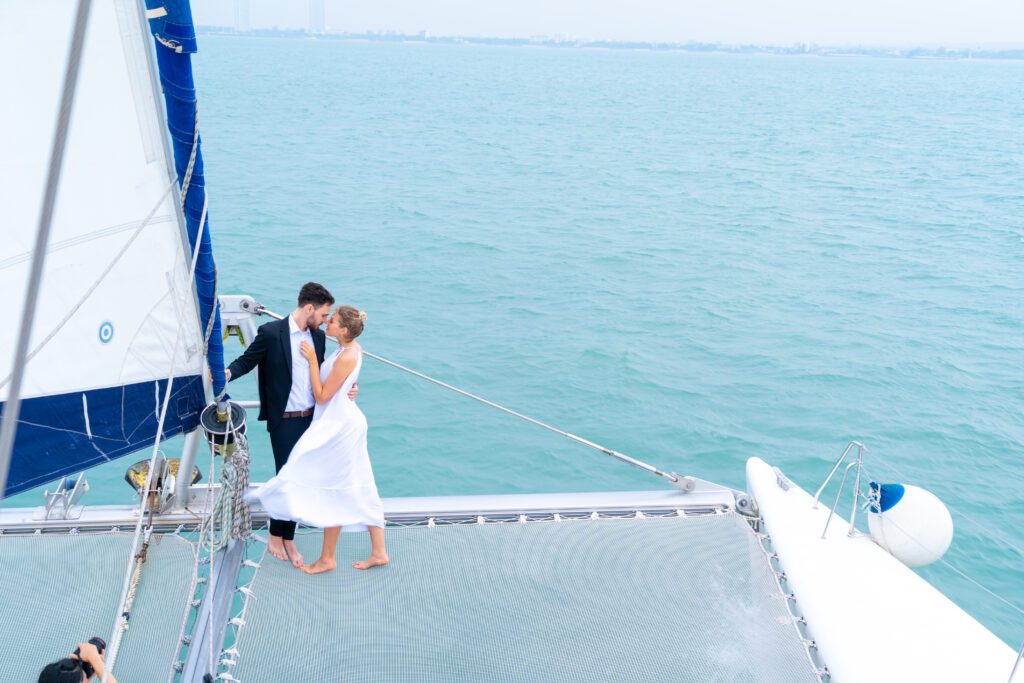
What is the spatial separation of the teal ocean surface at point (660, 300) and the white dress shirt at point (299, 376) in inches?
166

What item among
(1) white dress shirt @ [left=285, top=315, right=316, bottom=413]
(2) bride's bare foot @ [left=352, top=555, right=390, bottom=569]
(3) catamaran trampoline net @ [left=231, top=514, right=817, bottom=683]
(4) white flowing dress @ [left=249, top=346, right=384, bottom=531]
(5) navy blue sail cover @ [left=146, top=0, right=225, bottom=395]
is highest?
(5) navy blue sail cover @ [left=146, top=0, right=225, bottom=395]

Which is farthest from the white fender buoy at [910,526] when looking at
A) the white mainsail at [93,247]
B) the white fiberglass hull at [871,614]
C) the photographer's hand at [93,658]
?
the photographer's hand at [93,658]

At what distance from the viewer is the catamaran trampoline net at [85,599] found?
3.71 meters

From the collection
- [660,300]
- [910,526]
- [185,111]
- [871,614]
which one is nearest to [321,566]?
[185,111]

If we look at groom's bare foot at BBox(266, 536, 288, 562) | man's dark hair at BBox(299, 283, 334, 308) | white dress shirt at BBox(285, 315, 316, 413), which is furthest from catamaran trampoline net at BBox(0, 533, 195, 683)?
man's dark hair at BBox(299, 283, 334, 308)

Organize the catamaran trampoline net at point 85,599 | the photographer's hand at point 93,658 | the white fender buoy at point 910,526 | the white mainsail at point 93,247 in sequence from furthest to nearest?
the white fender buoy at point 910,526 → the catamaran trampoline net at point 85,599 → the photographer's hand at point 93,658 → the white mainsail at point 93,247

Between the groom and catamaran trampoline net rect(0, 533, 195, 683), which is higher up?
the groom

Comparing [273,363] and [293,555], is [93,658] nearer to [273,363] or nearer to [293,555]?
[293,555]

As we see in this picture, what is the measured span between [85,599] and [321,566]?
106cm

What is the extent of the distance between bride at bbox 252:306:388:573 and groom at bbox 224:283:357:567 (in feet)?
0.28

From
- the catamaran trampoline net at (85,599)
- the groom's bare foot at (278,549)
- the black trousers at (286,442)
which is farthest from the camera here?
the groom's bare foot at (278,549)

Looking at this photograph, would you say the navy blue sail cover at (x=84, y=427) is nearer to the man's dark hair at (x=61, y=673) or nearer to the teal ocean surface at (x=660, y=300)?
the man's dark hair at (x=61, y=673)

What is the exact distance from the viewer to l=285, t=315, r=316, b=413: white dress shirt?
4.26 m

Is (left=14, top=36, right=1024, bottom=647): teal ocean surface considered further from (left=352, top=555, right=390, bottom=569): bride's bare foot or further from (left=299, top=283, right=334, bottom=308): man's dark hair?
(left=299, top=283, right=334, bottom=308): man's dark hair
